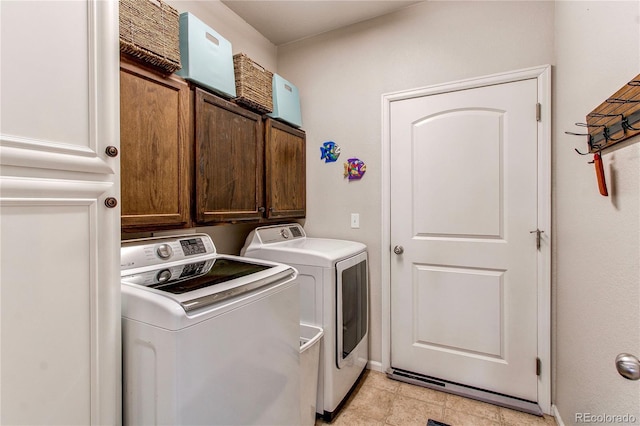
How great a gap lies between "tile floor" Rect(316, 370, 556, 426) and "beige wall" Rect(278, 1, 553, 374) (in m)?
0.34

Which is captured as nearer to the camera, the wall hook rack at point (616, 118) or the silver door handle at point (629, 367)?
the silver door handle at point (629, 367)

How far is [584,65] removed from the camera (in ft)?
4.52

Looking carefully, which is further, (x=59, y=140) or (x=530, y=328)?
(x=530, y=328)

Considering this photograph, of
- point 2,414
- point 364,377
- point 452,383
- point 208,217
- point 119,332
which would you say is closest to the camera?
point 2,414

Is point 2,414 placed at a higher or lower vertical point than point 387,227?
lower

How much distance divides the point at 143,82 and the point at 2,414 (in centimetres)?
120

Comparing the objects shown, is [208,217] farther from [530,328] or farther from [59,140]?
[530,328]

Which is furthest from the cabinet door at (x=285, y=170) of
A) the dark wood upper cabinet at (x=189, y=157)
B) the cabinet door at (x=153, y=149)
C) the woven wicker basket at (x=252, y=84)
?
the cabinet door at (x=153, y=149)

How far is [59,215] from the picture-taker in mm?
810

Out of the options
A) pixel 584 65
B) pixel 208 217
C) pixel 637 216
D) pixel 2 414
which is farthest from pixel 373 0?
pixel 2 414

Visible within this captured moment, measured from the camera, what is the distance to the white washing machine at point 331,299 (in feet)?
5.90

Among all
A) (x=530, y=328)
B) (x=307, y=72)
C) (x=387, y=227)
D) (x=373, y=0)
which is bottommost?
(x=530, y=328)

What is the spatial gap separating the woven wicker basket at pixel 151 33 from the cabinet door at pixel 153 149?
0.06 m

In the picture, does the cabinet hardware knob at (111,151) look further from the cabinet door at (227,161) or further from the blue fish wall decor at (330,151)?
the blue fish wall decor at (330,151)
